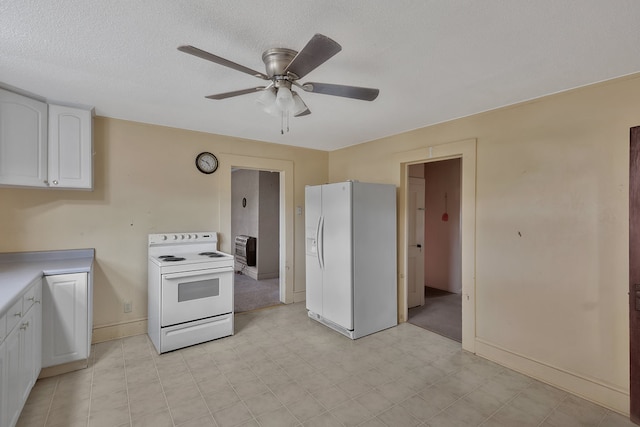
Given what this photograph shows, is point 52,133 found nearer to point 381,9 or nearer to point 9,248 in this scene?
point 9,248

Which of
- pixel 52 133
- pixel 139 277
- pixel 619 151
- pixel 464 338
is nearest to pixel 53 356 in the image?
pixel 139 277

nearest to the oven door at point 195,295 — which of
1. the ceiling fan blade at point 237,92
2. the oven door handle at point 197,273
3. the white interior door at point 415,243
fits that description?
the oven door handle at point 197,273

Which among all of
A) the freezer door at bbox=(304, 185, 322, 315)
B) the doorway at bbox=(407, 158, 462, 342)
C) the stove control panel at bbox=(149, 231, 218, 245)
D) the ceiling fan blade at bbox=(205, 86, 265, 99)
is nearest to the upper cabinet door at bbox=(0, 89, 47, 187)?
the stove control panel at bbox=(149, 231, 218, 245)

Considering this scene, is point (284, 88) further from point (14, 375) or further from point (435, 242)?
point (435, 242)

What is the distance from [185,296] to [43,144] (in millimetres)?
1817

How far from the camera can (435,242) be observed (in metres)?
5.39

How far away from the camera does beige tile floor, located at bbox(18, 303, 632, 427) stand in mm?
2020

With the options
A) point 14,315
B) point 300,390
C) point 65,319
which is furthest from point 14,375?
point 300,390

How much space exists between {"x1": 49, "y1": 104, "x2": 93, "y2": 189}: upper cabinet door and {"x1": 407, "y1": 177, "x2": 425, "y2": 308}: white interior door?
388 cm

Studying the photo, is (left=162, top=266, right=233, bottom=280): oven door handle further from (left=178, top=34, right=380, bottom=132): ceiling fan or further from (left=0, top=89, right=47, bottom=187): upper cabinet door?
(left=178, top=34, right=380, bottom=132): ceiling fan

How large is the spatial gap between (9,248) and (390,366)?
11.8 ft

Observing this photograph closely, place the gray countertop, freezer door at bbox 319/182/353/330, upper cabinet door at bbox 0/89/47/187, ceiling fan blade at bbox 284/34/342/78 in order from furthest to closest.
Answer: freezer door at bbox 319/182/353/330
upper cabinet door at bbox 0/89/47/187
the gray countertop
ceiling fan blade at bbox 284/34/342/78

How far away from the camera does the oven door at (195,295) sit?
2.89m

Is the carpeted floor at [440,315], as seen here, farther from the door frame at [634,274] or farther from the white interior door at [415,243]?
the door frame at [634,274]
